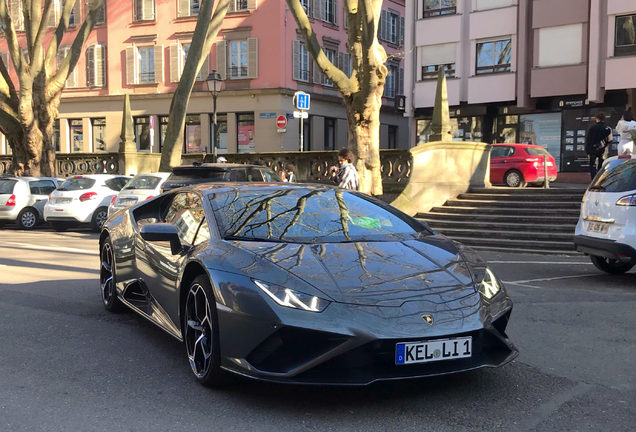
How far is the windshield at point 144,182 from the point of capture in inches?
672

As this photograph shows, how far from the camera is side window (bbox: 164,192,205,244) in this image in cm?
513

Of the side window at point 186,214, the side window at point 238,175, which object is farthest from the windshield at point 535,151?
the side window at point 186,214

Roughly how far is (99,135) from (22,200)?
2274cm

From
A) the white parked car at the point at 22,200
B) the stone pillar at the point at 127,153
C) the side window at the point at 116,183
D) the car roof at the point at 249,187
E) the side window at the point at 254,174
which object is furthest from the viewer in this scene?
the stone pillar at the point at 127,153

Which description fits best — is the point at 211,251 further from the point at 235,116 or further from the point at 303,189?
the point at 235,116

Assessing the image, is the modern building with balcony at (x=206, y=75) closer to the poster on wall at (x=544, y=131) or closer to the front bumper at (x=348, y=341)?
the poster on wall at (x=544, y=131)

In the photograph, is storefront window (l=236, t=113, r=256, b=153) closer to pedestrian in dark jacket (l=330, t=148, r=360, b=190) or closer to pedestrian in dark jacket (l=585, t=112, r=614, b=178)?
pedestrian in dark jacket (l=585, t=112, r=614, b=178)

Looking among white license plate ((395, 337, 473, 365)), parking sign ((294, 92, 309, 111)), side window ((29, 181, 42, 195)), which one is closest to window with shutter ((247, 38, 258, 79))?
parking sign ((294, 92, 309, 111))

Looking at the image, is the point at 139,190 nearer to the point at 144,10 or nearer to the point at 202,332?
the point at 202,332

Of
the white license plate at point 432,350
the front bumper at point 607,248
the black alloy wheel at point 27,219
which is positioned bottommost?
the black alloy wheel at point 27,219

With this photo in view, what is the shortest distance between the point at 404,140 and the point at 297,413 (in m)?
43.6

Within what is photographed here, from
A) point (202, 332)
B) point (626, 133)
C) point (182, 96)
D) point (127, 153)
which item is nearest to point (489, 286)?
point (202, 332)

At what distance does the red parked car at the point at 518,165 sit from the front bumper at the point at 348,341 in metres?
20.0

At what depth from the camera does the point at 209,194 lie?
5.36m
